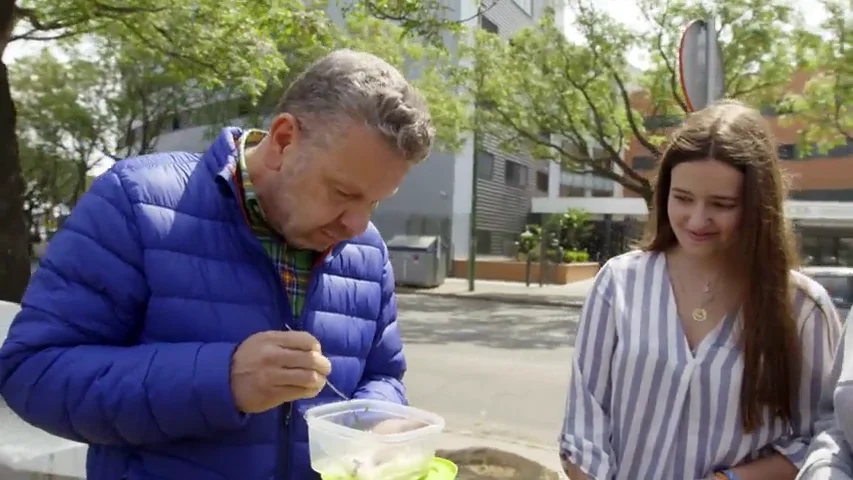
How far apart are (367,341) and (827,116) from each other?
15.9 meters

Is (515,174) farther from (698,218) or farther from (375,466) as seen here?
(375,466)

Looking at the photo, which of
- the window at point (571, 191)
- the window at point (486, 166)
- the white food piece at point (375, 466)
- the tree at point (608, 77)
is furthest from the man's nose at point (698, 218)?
the window at point (571, 191)

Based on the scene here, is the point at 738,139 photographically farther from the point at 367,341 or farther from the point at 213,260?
the point at 213,260

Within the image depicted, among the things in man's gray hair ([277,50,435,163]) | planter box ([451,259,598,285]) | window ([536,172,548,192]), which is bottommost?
planter box ([451,259,598,285])

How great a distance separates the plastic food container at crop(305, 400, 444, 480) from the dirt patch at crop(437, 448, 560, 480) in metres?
2.84

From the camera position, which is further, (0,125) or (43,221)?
(43,221)

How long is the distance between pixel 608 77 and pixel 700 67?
44.0ft

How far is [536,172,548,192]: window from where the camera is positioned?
125 ft

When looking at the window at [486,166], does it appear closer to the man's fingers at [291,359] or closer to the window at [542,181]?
the window at [542,181]

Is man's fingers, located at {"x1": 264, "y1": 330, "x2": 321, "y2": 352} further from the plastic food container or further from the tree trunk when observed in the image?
the tree trunk

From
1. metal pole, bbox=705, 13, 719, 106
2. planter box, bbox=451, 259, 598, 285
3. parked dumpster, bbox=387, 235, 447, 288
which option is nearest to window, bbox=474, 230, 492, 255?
planter box, bbox=451, 259, 598, 285

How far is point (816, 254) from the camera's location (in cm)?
2759

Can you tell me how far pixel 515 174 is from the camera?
111ft

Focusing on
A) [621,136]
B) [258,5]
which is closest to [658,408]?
[258,5]
